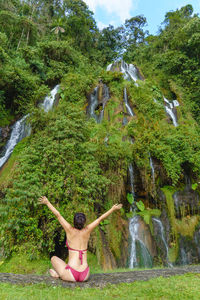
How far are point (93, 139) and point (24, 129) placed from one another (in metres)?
5.10

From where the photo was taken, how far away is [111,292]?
9.05ft

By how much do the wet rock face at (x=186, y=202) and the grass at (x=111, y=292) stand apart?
650cm

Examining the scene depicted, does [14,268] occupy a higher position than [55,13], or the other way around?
[55,13]

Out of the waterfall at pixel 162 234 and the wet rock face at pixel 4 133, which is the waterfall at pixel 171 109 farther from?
the wet rock face at pixel 4 133

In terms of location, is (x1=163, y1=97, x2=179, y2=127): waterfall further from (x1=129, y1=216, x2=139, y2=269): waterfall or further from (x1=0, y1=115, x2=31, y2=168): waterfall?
(x1=0, y1=115, x2=31, y2=168): waterfall

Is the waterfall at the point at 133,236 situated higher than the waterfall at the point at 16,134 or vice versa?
the waterfall at the point at 16,134

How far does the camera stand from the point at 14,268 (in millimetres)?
4680

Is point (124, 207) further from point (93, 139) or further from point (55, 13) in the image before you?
point (55, 13)

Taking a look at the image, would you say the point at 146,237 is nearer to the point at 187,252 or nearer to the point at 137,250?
the point at 137,250

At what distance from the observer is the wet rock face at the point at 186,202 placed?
9227 mm

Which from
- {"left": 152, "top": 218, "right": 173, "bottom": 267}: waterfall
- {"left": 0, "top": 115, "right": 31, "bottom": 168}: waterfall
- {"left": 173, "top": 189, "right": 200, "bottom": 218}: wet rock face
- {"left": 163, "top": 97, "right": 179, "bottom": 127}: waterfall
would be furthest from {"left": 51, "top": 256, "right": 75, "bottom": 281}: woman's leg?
{"left": 163, "top": 97, "right": 179, "bottom": 127}: waterfall

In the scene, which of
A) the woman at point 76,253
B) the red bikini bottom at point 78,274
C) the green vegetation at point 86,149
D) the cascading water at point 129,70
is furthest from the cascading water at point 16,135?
the cascading water at point 129,70

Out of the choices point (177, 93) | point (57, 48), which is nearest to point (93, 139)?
point (177, 93)

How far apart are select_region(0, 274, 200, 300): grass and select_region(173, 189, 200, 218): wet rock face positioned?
6.50 metres
